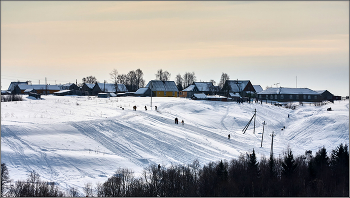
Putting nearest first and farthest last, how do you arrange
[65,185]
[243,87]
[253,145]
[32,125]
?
[65,185] → [32,125] → [253,145] → [243,87]

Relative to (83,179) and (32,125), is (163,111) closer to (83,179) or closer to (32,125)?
(32,125)

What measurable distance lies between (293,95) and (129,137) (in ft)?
208

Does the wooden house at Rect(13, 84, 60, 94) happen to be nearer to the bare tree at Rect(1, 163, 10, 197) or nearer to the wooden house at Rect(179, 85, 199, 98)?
the wooden house at Rect(179, 85, 199, 98)

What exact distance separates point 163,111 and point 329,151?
2437 cm

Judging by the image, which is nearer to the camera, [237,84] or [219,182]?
[219,182]

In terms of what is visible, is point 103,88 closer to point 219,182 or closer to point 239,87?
point 239,87

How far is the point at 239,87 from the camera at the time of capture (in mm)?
102188

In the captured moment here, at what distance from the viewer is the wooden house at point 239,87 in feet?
331

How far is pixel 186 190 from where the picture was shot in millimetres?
A: 26891

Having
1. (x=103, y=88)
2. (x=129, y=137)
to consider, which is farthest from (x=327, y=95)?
(x=129, y=137)

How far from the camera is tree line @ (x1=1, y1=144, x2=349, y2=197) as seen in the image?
24.9 meters

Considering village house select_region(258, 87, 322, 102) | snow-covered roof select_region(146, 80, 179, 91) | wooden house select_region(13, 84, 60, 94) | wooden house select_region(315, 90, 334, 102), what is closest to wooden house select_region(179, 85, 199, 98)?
snow-covered roof select_region(146, 80, 179, 91)

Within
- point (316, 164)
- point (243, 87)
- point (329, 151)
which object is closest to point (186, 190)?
point (316, 164)

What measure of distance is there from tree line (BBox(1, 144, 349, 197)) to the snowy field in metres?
1.68
